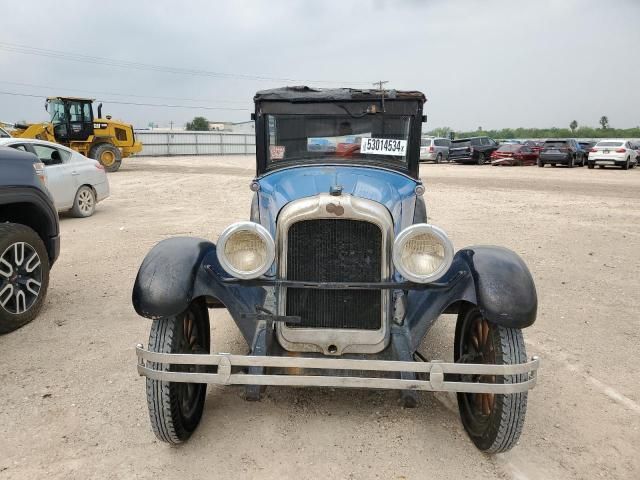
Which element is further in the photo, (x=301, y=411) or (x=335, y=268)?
(x=301, y=411)

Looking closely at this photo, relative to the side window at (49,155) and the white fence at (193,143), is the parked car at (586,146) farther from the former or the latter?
the side window at (49,155)

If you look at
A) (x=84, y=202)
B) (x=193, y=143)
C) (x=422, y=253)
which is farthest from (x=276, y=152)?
(x=193, y=143)

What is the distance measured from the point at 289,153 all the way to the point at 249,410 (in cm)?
199

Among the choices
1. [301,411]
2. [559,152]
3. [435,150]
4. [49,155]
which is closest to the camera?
[301,411]

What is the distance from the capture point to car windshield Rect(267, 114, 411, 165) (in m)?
4.00

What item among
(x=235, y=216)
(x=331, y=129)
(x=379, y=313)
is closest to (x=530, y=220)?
(x=235, y=216)

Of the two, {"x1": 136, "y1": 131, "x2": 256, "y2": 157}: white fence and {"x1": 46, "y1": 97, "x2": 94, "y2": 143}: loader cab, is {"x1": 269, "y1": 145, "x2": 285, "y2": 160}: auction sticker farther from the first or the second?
{"x1": 136, "y1": 131, "x2": 256, "y2": 157}: white fence

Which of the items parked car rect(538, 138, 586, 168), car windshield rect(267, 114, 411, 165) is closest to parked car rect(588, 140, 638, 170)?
parked car rect(538, 138, 586, 168)

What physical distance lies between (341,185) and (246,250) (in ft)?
2.73

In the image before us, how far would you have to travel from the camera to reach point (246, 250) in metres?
2.91

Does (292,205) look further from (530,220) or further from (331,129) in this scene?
(530,220)

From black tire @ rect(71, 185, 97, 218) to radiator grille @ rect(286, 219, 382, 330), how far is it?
8564 millimetres

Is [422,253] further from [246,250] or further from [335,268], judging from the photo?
[246,250]

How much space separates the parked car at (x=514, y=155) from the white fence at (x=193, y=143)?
52.4 ft
